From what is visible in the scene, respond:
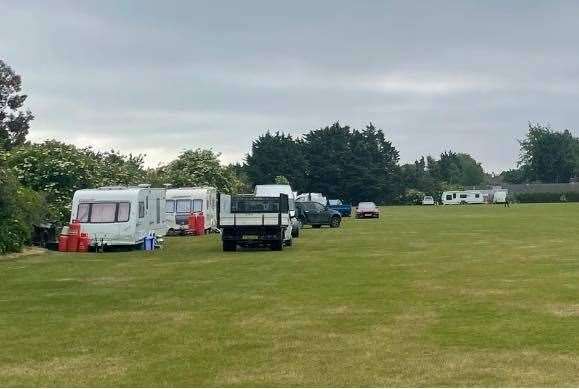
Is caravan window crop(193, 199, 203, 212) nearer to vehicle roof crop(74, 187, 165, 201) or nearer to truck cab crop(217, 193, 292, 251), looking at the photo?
vehicle roof crop(74, 187, 165, 201)

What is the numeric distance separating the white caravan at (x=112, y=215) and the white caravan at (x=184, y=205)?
10.2 metres

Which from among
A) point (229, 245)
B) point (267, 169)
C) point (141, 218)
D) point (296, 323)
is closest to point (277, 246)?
point (229, 245)

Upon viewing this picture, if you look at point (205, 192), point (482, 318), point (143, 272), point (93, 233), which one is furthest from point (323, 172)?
point (482, 318)

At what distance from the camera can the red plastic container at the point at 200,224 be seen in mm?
41375

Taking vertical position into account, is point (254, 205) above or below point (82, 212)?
above

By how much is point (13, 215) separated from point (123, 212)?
385 centimetres

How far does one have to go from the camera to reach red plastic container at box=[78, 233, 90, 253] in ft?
95.1

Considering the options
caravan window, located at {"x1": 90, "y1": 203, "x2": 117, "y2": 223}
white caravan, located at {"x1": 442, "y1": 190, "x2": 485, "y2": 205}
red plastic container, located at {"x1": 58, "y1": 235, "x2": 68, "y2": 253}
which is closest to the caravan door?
caravan window, located at {"x1": 90, "y1": 203, "x2": 117, "y2": 223}

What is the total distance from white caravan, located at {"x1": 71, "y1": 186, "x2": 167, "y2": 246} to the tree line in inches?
66.9

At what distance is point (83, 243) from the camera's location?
2909 centimetres

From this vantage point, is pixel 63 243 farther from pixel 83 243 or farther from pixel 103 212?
pixel 103 212

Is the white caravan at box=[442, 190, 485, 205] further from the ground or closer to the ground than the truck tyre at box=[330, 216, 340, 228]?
further from the ground

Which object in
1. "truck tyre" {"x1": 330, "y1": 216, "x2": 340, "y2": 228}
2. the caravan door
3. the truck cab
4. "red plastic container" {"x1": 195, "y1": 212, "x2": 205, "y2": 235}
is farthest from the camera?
"truck tyre" {"x1": 330, "y1": 216, "x2": 340, "y2": 228}

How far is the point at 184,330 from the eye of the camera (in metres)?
11.2
